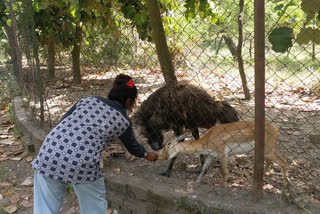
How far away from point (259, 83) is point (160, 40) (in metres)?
1.89

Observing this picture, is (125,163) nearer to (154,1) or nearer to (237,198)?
(237,198)

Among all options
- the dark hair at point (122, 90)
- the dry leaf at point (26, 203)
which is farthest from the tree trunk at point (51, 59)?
the dark hair at point (122, 90)

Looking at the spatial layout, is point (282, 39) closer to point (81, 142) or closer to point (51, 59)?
point (81, 142)

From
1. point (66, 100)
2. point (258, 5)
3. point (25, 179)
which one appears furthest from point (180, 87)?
point (66, 100)

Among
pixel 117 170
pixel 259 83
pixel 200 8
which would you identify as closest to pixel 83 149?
pixel 117 170

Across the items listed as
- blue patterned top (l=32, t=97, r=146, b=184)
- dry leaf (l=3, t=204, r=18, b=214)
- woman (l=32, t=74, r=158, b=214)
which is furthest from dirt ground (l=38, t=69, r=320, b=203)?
blue patterned top (l=32, t=97, r=146, b=184)

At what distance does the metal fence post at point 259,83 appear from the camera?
80.9 inches

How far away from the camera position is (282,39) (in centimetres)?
199

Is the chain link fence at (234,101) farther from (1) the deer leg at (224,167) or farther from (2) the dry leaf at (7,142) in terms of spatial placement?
(2) the dry leaf at (7,142)

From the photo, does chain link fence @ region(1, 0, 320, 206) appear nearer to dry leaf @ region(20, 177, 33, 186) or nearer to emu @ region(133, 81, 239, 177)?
emu @ region(133, 81, 239, 177)

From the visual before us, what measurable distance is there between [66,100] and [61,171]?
183 inches

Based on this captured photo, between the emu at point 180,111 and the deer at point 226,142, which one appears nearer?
the deer at point 226,142

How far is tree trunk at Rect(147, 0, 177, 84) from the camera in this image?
12.1 ft

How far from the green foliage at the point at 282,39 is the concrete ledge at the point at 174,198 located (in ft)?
4.02
